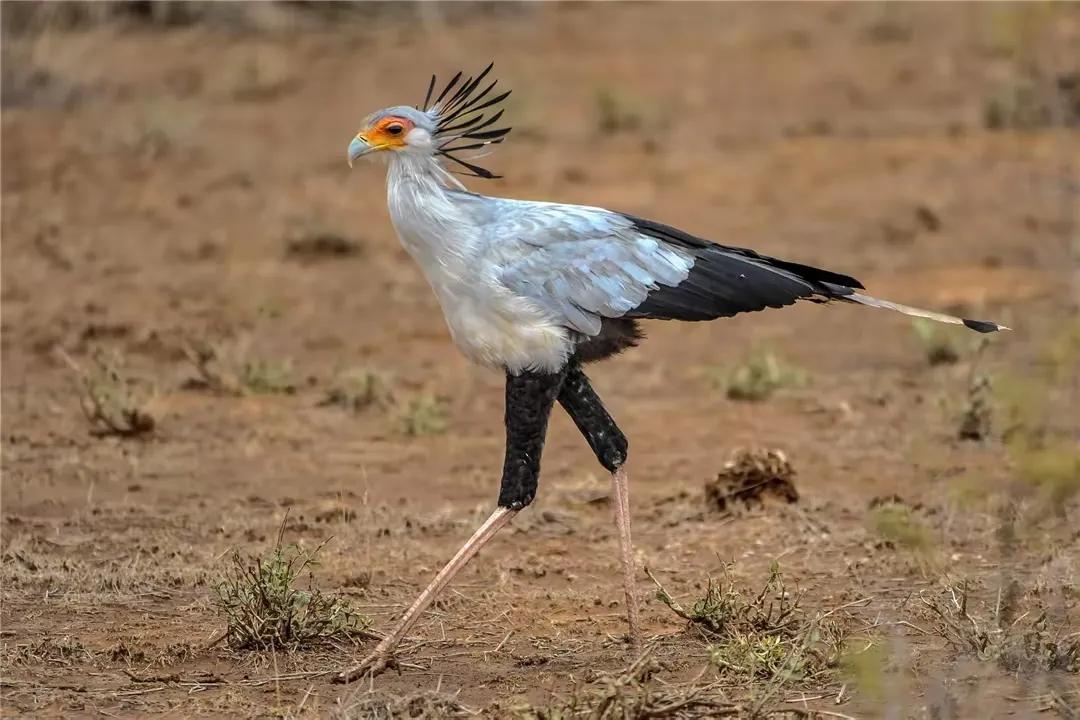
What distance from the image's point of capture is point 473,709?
14.0 ft

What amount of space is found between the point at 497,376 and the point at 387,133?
159 inches

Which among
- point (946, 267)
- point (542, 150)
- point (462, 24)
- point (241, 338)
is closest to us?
point (241, 338)

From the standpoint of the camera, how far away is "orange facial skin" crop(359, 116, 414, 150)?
4.79 meters

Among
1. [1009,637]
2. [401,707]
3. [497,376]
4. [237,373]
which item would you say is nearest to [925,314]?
[1009,637]

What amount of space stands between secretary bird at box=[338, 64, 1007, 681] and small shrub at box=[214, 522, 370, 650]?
0.36m

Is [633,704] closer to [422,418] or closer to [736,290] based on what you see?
[736,290]

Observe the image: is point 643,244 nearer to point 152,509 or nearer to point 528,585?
point 528,585

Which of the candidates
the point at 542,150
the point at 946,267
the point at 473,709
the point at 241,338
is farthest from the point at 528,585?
the point at 542,150

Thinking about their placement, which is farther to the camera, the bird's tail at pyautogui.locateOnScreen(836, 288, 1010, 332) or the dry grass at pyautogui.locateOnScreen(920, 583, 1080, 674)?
the bird's tail at pyautogui.locateOnScreen(836, 288, 1010, 332)

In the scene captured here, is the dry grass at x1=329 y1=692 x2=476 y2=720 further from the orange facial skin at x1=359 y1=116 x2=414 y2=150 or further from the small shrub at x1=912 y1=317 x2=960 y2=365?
the small shrub at x1=912 y1=317 x2=960 y2=365

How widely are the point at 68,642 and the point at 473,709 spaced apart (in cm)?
134

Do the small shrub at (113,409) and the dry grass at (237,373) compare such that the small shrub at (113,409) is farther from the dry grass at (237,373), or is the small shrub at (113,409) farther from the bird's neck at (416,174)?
the bird's neck at (416,174)

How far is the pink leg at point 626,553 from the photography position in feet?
15.9

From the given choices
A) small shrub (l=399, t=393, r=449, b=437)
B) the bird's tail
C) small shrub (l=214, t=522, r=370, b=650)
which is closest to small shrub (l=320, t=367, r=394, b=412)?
small shrub (l=399, t=393, r=449, b=437)
